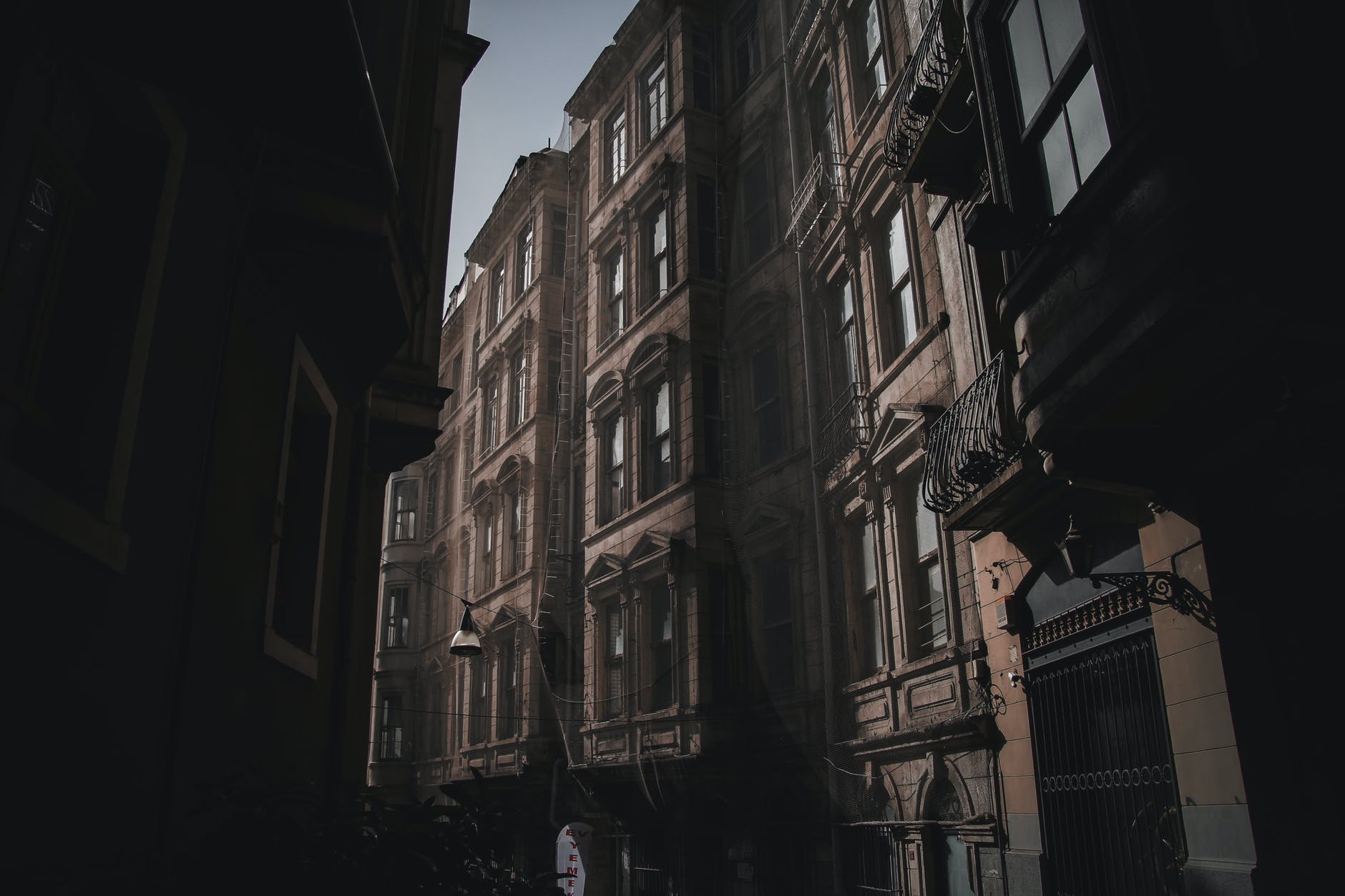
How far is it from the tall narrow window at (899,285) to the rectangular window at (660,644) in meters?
6.73

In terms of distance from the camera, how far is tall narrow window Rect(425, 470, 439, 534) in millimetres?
35225

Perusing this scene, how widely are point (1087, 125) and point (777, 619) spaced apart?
10644 mm

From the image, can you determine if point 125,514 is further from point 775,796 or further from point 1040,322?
point 775,796

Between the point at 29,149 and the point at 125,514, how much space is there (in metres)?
1.64

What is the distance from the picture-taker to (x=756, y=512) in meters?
16.6

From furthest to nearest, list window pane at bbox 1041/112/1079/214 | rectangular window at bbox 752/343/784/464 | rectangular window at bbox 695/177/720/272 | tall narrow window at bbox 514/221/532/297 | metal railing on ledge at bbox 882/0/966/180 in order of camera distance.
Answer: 1. tall narrow window at bbox 514/221/532/297
2. rectangular window at bbox 695/177/720/272
3. rectangular window at bbox 752/343/784/464
4. metal railing on ledge at bbox 882/0/966/180
5. window pane at bbox 1041/112/1079/214

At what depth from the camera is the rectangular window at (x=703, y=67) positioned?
67.5ft

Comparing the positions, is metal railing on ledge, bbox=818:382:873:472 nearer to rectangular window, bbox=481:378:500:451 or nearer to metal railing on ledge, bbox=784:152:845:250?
metal railing on ledge, bbox=784:152:845:250

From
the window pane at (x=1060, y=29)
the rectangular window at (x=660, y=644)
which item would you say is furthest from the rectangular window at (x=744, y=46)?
the window pane at (x=1060, y=29)

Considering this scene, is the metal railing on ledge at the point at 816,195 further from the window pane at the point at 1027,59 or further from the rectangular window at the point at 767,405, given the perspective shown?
the window pane at the point at 1027,59

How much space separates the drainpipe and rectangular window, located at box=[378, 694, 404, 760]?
21554 mm

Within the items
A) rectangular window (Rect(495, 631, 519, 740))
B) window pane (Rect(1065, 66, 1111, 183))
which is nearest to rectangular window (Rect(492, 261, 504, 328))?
rectangular window (Rect(495, 631, 519, 740))

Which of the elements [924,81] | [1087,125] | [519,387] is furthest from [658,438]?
[1087,125]

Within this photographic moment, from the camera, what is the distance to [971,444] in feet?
31.5
